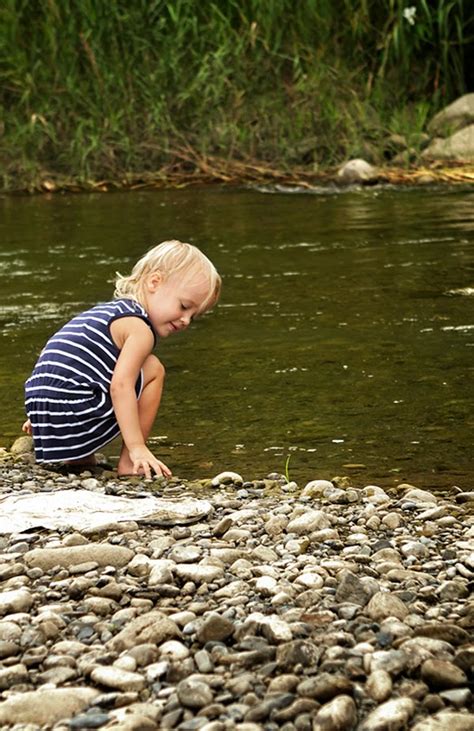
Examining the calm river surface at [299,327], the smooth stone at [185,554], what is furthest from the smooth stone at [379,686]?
the calm river surface at [299,327]

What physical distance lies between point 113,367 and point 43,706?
200 cm

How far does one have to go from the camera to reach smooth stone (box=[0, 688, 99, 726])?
7.47ft

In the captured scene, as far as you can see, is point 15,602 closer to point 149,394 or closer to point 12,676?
point 12,676

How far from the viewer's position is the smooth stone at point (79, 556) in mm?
3006

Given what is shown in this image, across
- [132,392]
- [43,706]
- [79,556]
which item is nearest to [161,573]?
[79,556]

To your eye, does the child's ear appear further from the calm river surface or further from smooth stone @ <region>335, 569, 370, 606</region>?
smooth stone @ <region>335, 569, 370, 606</region>

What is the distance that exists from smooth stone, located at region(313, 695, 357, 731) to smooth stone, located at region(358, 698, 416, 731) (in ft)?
0.07

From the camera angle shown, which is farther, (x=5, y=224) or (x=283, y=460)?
(x=5, y=224)

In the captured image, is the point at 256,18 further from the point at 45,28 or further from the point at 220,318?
the point at 220,318

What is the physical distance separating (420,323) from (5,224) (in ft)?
15.5

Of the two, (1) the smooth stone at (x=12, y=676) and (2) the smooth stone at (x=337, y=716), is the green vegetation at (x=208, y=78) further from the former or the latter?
(2) the smooth stone at (x=337, y=716)

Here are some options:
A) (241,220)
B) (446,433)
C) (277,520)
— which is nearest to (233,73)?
(241,220)

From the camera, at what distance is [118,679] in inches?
93.2

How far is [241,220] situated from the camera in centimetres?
940
